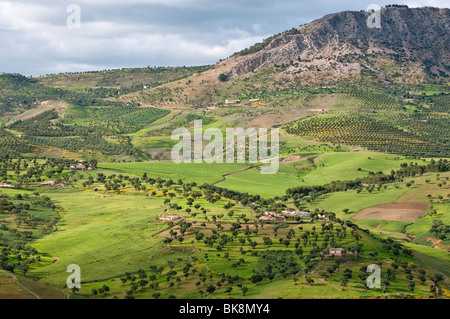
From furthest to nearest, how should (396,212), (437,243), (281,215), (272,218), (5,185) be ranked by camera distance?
(5,185), (396,212), (281,215), (272,218), (437,243)

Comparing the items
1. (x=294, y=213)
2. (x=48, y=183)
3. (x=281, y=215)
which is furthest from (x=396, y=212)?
(x=48, y=183)

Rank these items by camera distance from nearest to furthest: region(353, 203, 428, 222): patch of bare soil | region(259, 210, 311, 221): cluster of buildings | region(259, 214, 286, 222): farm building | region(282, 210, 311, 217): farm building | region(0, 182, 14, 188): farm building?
region(259, 214, 286, 222): farm building < region(259, 210, 311, 221): cluster of buildings < region(282, 210, 311, 217): farm building < region(353, 203, 428, 222): patch of bare soil < region(0, 182, 14, 188): farm building

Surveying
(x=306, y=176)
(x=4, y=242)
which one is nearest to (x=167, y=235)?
(x=4, y=242)

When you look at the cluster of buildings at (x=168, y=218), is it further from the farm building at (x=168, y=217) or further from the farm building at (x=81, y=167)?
the farm building at (x=81, y=167)

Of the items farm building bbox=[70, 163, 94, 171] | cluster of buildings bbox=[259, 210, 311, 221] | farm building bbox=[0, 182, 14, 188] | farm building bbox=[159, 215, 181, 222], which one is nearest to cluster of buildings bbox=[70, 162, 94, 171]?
farm building bbox=[70, 163, 94, 171]

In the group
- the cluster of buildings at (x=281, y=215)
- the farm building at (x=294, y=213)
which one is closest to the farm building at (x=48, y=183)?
the cluster of buildings at (x=281, y=215)

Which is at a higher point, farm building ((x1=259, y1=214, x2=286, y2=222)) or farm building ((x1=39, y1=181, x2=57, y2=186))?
farm building ((x1=39, y1=181, x2=57, y2=186))

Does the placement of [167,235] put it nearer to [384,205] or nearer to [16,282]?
[16,282]

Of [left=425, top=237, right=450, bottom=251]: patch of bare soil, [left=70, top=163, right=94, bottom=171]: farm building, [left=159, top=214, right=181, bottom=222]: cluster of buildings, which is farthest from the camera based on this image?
[left=70, top=163, right=94, bottom=171]: farm building

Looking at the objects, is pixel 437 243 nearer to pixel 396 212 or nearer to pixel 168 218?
pixel 396 212

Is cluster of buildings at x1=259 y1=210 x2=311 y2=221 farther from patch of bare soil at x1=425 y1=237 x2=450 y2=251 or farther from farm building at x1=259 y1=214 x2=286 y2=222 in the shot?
patch of bare soil at x1=425 y1=237 x2=450 y2=251
